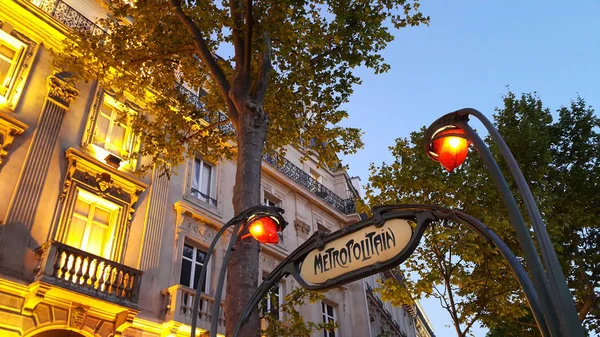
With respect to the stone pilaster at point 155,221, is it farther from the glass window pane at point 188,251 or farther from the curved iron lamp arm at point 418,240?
the curved iron lamp arm at point 418,240

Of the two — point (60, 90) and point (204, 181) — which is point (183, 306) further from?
point (60, 90)

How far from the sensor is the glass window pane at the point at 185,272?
38.1ft

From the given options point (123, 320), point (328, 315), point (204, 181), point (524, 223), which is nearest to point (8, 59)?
point (204, 181)

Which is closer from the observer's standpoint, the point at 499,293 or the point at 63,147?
the point at 63,147

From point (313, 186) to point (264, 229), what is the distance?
589 inches

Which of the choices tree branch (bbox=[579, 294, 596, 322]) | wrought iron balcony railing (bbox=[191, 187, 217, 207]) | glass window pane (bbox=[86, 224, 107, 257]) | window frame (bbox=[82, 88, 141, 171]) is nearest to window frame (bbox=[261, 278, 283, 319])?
wrought iron balcony railing (bbox=[191, 187, 217, 207])

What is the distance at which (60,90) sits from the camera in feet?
35.4

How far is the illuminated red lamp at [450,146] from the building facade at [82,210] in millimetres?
7829

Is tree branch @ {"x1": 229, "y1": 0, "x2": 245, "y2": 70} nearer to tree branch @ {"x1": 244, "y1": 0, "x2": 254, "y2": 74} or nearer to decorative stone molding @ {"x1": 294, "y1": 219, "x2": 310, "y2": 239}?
tree branch @ {"x1": 244, "y1": 0, "x2": 254, "y2": 74}

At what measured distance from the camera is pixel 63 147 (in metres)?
10.4

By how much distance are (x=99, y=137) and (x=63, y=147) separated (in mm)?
1203

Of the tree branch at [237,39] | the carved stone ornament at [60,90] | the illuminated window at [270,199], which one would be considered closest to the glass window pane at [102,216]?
the carved stone ornament at [60,90]

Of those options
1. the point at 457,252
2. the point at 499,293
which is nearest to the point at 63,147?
the point at 457,252

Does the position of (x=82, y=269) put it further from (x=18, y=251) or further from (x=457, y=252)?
(x=457, y=252)
